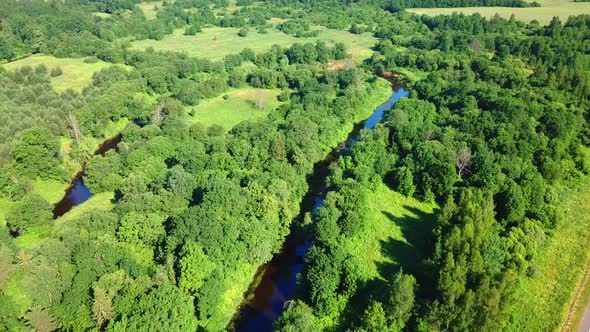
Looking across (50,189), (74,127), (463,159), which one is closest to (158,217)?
(50,189)

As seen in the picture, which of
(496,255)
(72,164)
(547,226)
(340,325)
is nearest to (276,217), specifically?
(340,325)

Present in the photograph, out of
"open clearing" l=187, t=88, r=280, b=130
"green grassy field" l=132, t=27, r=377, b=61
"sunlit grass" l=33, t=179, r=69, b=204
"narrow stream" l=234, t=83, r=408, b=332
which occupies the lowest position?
"green grassy field" l=132, t=27, r=377, b=61

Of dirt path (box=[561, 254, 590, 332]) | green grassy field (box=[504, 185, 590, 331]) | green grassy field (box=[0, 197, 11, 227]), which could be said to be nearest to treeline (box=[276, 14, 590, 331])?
green grassy field (box=[504, 185, 590, 331])

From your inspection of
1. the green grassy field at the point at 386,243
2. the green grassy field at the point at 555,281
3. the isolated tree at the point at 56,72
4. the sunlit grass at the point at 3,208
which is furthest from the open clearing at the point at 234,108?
the green grassy field at the point at 555,281

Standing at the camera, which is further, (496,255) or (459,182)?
(459,182)

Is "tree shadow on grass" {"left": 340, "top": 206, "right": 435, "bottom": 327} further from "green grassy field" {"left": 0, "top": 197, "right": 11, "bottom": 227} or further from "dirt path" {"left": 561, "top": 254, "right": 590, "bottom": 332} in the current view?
"green grassy field" {"left": 0, "top": 197, "right": 11, "bottom": 227}

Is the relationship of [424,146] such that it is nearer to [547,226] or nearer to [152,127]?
[547,226]
